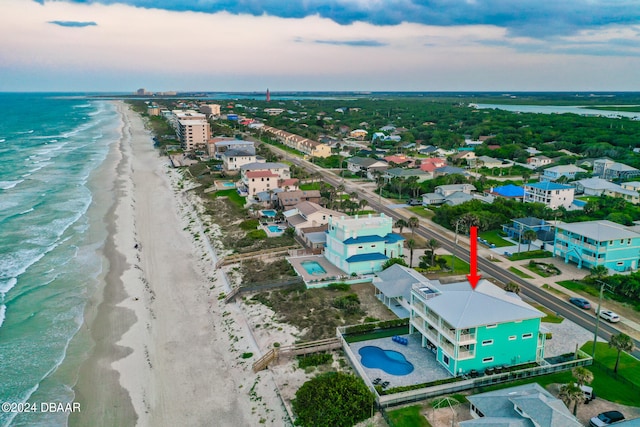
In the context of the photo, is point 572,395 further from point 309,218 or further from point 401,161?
point 401,161

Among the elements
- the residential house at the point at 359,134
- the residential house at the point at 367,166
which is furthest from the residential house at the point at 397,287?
the residential house at the point at 359,134

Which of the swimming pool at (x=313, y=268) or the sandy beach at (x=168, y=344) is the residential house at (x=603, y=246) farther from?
the sandy beach at (x=168, y=344)

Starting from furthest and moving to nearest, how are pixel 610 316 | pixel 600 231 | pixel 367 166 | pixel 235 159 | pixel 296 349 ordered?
pixel 367 166, pixel 235 159, pixel 600 231, pixel 610 316, pixel 296 349

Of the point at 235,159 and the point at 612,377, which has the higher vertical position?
the point at 235,159

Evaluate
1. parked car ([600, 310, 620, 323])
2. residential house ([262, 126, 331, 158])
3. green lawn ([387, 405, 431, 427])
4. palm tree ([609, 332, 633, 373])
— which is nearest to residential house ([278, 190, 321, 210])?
parked car ([600, 310, 620, 323])

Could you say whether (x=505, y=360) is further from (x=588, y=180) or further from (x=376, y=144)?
(x=376, y=144)

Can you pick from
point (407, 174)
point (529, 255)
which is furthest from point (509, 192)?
point (529, 255)

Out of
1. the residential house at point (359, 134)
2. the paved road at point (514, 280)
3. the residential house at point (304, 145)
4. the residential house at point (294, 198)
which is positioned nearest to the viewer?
the paved road at point (514, 280)
